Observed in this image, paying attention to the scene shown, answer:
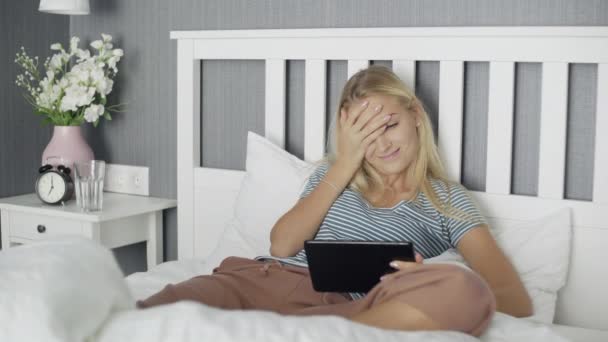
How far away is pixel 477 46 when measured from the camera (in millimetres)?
1797

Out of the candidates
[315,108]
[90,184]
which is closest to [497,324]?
[315,108]

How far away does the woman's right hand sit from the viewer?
1.71 m

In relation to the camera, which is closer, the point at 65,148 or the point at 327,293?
the point at 327,293

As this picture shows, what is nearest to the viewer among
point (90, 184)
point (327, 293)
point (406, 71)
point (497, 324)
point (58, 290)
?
point (58, 290)

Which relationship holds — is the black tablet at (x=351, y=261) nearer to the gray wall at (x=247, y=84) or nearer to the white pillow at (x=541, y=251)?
the white pillow at (x=541, y=251)

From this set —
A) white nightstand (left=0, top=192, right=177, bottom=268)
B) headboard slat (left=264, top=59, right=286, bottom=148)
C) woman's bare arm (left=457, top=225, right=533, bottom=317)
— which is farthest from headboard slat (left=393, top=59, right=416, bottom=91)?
white nightstand (left=0, top=192, right=177, bottom=268)

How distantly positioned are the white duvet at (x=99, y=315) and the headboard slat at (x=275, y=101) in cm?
105

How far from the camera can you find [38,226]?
2.21 metres

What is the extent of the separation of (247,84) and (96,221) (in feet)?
1.81

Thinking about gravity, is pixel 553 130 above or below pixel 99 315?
above

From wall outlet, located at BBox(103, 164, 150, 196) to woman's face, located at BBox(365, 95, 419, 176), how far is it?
934 millimetres

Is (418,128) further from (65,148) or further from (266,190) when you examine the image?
(65,148)

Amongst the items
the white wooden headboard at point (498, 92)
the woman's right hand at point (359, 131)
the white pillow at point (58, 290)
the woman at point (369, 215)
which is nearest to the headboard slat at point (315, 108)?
the white wooden headboard at point (498, 92)

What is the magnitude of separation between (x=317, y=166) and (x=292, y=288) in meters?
0.46
